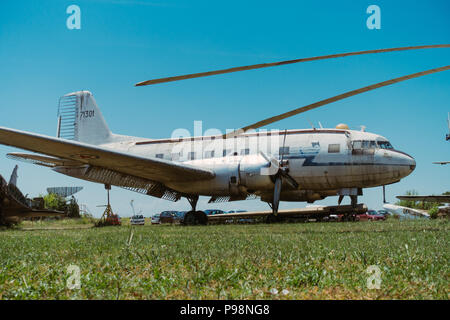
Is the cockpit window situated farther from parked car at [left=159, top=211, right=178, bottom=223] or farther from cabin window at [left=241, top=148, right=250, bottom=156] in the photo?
parked car at [left=159, top=211, right=178, bottom=223]

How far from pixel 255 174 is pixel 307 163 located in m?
2.47

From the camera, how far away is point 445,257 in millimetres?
4559

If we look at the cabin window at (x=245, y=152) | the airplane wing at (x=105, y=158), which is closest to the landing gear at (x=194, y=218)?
the airplane wing at (x=105, y=158)

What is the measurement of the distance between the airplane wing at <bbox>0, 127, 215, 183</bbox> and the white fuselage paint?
0.78m

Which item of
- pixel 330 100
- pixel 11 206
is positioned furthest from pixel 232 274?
pixel 11 206

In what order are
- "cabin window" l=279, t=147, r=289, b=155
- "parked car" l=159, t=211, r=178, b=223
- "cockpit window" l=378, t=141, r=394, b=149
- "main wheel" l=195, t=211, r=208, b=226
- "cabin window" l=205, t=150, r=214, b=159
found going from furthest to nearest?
"parked car" l=159, t=211, r=178, b=223
"cabin window" l=205, t=150, r=214, b=159
"main wheel" l=195, t=211, r=208, b=226
"cabin window" l=279, t=147, r=289, b=155
"cockpit window" l=378, t=141, r=394, b=149

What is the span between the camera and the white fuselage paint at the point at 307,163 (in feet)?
55.4

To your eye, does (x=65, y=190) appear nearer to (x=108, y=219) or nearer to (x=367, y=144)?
(x=108, y=219)

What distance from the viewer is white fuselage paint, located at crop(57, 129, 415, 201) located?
1689cm

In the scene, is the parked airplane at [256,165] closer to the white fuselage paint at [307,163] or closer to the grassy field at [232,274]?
the white fuselage paint at [307,163]

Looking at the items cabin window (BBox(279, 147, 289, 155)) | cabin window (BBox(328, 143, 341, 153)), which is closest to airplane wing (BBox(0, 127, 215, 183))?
cabin window (BBox(279, 147, 289, 155))

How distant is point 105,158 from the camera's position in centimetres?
1642
